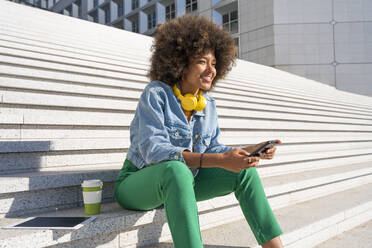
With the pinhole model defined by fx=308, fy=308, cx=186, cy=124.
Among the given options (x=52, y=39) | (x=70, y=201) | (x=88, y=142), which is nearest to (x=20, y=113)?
(x=88, y=142)

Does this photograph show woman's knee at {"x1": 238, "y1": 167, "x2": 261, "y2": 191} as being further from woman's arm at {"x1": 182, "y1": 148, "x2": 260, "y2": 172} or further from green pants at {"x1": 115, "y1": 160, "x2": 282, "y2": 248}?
woman's arm at {"x1": 182, "y1": 148, "x2": 260, "y2": 172}

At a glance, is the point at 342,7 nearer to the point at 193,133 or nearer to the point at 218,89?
the point at 218,89

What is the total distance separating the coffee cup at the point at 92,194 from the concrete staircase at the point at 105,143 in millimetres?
76

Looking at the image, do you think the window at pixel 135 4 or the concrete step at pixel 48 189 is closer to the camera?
the concrete step at pixel 48 189

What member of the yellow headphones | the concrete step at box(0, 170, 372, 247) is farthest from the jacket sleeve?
the concrete step at box(0, 170, 372, 247)

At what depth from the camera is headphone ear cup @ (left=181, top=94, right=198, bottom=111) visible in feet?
5.93

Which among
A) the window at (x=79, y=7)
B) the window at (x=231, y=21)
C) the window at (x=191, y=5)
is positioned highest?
the window at (x=79, y=7)

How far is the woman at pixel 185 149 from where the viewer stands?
53.5 inches

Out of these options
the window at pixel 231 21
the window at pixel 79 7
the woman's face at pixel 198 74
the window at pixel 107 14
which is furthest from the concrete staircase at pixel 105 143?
the window at pixel 79 7

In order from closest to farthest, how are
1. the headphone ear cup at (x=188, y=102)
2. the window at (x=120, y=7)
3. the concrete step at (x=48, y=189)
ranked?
the concrete step at (x=48, y=189)
the headphone ear cup at (x=188, y=102)
the window at (x=120, y=7)

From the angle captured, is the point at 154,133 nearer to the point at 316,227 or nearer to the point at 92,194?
the point at 92,194

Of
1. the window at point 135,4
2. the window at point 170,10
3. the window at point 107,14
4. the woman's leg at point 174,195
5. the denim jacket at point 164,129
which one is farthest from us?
the window at point 107,14

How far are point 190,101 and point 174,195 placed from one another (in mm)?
659

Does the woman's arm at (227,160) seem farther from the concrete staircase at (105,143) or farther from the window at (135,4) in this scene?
the window at (135,4)
